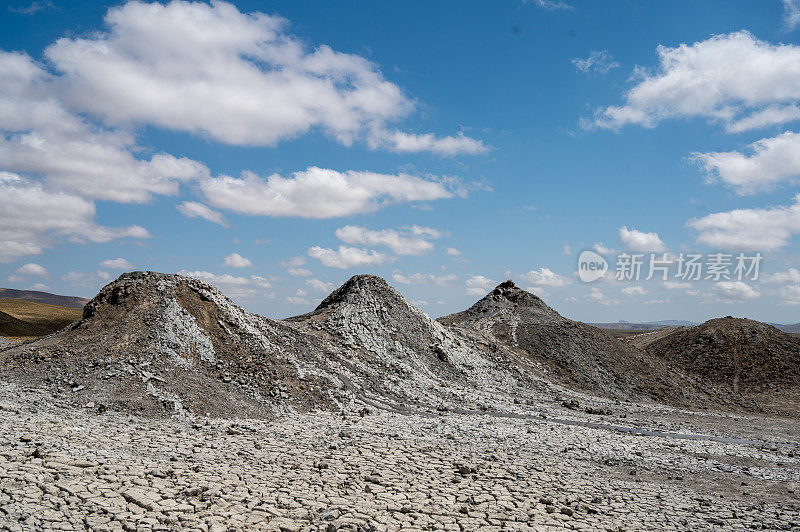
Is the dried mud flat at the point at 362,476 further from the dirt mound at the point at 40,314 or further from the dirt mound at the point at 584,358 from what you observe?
the dirt mound at the point at 40,314

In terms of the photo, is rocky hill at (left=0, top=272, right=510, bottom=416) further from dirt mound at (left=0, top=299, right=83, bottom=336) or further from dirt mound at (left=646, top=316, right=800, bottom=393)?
dirt mound at (left=0, top=299, right=83, bottom=336)

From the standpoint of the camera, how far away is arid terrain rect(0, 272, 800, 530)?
10.1 meters

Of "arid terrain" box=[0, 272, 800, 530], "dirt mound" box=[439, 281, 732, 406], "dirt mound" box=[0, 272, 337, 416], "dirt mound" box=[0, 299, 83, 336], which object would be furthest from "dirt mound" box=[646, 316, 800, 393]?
"dirt mound" box=[0, 299, 83, 336]

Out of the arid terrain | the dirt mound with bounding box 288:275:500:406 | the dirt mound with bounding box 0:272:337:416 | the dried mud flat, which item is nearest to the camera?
the dried mud flat

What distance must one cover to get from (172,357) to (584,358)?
27.2 m

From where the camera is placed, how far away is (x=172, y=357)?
2003cm

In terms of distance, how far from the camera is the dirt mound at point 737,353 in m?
39.1

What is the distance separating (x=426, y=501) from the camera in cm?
1078

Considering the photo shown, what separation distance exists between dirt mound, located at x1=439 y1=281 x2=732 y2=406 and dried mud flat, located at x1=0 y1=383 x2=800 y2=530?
44.7 ft

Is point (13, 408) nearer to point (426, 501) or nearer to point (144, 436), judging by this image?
point (144, 436)

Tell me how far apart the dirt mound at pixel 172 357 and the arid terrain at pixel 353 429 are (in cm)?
9

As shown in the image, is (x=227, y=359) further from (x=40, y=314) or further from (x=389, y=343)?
(x=40, y=314)

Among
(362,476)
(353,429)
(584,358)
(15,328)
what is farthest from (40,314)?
(362,476)

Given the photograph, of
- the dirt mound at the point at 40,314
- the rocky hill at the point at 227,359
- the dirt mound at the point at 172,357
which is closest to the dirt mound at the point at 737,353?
the rocky hill at the point at 227,359
